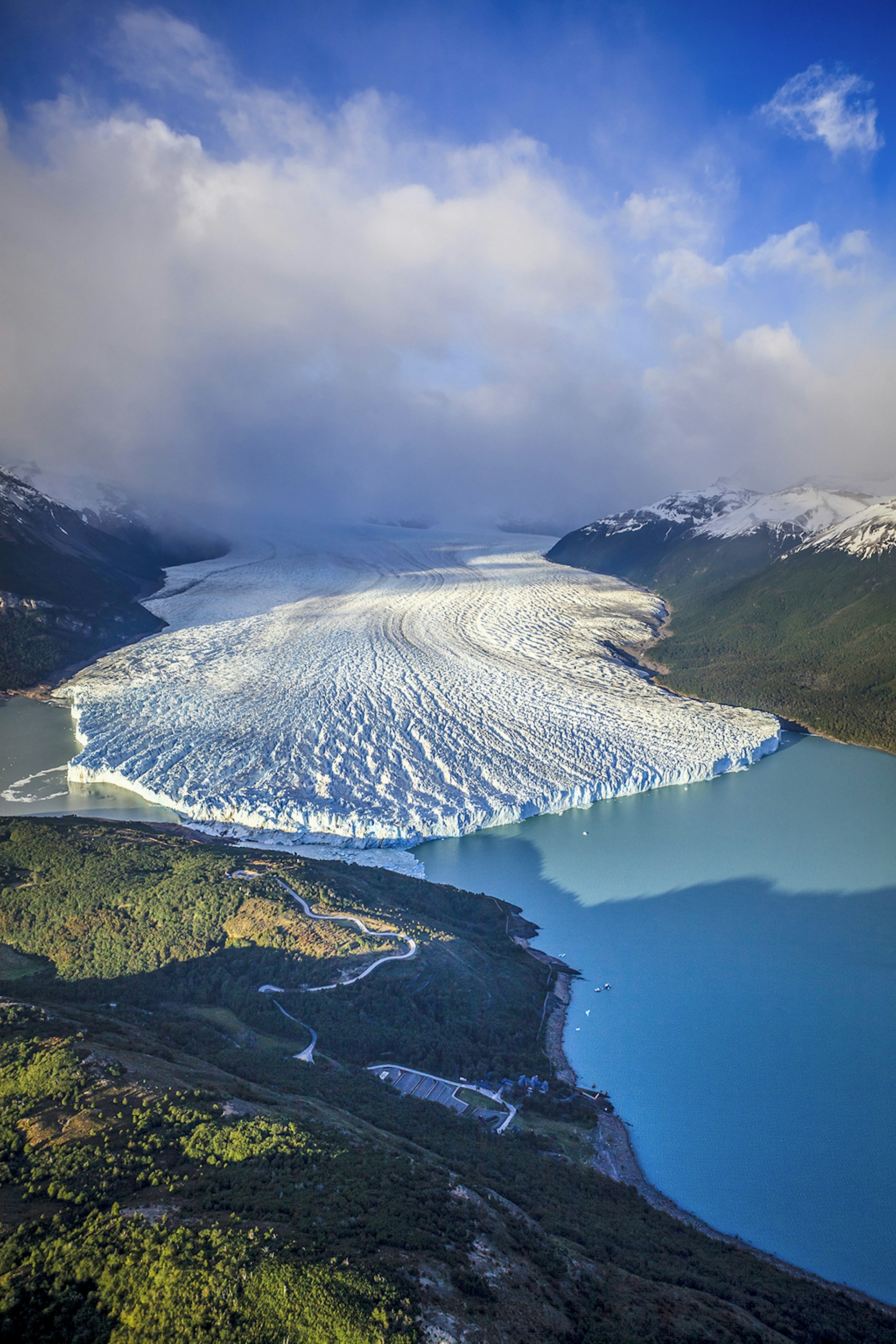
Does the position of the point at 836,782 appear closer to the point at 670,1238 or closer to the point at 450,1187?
the point at 670,1238

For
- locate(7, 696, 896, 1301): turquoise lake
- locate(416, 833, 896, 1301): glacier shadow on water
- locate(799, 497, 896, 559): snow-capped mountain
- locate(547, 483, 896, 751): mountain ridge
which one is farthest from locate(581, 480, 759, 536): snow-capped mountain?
locate(416, 833, 896, 1301): glacier shadow on water

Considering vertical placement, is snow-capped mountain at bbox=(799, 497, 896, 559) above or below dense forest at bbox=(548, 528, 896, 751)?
above

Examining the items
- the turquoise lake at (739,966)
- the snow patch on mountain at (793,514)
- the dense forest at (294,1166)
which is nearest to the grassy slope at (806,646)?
the turquoise lake at (739,966)

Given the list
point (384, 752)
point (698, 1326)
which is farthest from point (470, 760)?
point (698, 1326)

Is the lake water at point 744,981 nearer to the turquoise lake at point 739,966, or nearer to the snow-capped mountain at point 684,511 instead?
the turquoise lake at point 739,966

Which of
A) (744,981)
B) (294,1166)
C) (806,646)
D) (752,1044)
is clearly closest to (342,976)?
(294,1166)

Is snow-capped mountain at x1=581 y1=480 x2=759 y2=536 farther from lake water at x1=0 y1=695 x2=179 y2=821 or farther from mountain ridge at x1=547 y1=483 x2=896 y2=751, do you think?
lake water at x1=0 y1=695 x2=179 y2=821
